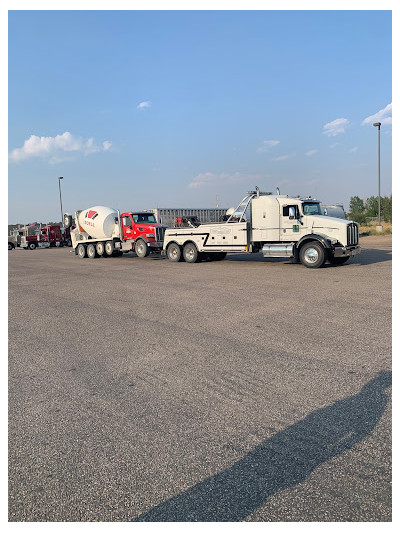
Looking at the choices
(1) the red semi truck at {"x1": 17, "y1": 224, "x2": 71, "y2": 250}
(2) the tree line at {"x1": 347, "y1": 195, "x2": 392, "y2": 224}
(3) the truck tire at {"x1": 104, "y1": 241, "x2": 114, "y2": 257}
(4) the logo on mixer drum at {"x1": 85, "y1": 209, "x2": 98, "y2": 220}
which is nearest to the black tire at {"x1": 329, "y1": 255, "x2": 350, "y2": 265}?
(3) the truck tire at {"x1": 104, "y1": 241, "x2": 114, "y2": 257}

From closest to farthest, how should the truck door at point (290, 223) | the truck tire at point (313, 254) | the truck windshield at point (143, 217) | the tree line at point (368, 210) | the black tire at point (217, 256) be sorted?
1. the truck tire at point (313, 254)
2. the truck door at point (290, 223)
3. the black tire at point (217, 256)
4. the truck windshield at point (143, 217)
5. the tree line at point (368, 210)

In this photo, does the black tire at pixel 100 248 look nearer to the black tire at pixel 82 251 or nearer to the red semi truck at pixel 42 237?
the black tire at pixel 82 251

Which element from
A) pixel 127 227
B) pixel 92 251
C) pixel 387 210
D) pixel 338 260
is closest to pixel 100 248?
pixel 92 251

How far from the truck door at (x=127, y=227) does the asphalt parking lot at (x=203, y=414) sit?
1409 cm

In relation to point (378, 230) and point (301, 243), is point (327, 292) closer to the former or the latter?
point (301, 243)

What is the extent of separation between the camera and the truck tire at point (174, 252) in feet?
64.1

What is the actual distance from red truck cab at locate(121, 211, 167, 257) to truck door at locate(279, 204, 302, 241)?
298 inches

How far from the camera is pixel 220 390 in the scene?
4496 mm

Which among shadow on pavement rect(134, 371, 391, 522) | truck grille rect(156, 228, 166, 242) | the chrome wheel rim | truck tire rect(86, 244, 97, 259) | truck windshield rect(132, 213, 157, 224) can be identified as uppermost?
truck windshield rect(132, 213, 157, 224)

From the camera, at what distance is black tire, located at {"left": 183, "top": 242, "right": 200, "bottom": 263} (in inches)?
745

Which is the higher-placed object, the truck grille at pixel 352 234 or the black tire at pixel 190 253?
the truck grille at pixel 352 234

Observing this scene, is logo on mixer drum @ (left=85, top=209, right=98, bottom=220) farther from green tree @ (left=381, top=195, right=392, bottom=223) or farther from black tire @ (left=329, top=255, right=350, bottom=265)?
green tree @ (left=381, top=195, right=392, bottom=223)

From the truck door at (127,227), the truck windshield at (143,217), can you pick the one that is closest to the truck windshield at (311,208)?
the truck windshield at (143,217)

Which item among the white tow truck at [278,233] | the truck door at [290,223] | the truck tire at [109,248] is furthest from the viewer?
the truck tire at [109,248]
